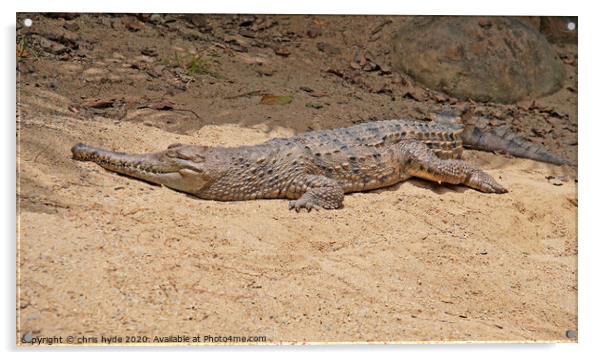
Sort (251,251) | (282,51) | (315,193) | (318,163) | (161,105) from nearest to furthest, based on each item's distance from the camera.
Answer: (251,251) → (315,193) → (318,163) → (161,105) → (282,51)

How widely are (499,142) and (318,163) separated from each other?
4.47ft

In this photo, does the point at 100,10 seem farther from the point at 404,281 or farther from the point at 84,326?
the point at 404,281

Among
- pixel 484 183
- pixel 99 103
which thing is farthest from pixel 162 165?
pixel 484 183

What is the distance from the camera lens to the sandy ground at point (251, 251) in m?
2.89

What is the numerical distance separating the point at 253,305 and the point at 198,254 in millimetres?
345

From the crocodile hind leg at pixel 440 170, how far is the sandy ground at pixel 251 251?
2.9 inches

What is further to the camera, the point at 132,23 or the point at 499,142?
the point at 499,142

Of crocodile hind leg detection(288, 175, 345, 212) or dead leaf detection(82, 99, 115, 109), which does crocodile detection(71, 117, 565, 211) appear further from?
dead leaf detection(82, 99, 115, 109)

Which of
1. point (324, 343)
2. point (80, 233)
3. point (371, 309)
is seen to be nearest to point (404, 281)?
point (371, 309)

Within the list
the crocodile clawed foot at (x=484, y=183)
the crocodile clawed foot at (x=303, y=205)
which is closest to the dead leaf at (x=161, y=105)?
the crocodile clawed foot at (x=303, y=205)

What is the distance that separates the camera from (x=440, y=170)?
13.7 feet

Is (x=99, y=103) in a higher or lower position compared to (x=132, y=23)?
lower

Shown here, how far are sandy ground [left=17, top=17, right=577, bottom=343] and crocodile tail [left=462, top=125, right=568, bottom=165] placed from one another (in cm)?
48

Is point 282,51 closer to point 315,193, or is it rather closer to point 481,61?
point 315,193
